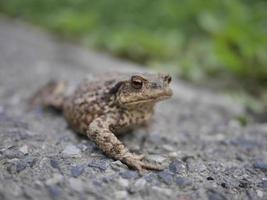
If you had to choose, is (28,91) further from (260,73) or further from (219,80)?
(260,73)

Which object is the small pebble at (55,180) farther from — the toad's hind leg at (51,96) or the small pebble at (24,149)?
the toad's hind leg at (51,96)

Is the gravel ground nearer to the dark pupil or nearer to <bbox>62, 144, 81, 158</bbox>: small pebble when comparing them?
<bbox>62, 144, 81, 158</bbox>: small pebble

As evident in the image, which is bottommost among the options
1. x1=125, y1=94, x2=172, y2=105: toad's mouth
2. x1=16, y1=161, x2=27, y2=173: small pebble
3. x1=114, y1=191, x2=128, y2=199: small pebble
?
x1=114, y1=191, x2=128, y2=199: small pebble

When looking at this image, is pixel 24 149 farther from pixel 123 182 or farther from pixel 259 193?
pixel 259 193

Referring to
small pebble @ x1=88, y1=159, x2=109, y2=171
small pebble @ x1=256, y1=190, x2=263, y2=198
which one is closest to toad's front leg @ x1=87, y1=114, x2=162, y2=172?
A: small pebble @ x1=88, y1=159, x2=109, y2=171

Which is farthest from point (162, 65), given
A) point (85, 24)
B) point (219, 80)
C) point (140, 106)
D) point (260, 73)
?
point (140, 106)

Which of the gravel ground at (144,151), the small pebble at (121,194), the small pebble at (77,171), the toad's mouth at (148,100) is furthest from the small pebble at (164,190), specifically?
the toad's mouth at (148,100)
